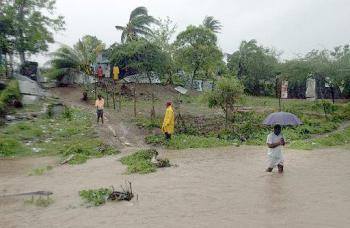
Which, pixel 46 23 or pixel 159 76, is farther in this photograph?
pixel 159 76

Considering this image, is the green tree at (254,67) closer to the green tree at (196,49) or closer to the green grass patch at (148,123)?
the green tree at (196,49)

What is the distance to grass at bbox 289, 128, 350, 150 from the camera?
671 inches

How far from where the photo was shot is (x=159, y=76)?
33.5m

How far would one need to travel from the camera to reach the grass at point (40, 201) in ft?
31.0

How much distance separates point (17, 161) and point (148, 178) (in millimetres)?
5505

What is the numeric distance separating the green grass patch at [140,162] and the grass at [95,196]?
244 cm

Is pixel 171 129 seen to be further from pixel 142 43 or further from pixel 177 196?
pixel 142 43

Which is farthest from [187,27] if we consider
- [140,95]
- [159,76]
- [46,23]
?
[46,23]

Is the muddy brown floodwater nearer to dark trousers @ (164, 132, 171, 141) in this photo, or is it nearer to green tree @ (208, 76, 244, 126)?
dark trousers @ (164, 132, 171, 141)

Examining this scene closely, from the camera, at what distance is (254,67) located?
38.5 metres

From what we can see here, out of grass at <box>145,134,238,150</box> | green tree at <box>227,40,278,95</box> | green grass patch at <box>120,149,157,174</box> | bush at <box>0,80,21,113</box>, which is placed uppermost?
green tree at <box>227,40,278,95</box>

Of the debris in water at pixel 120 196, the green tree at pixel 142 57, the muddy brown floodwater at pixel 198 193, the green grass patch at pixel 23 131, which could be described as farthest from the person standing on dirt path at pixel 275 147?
the green tree at pixel 142 57

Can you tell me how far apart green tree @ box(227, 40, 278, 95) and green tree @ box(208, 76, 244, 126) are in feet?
58.2

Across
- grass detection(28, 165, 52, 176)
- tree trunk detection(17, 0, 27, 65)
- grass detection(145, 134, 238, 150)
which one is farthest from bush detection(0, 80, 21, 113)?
grass detection(28, 165, 52, 176)
